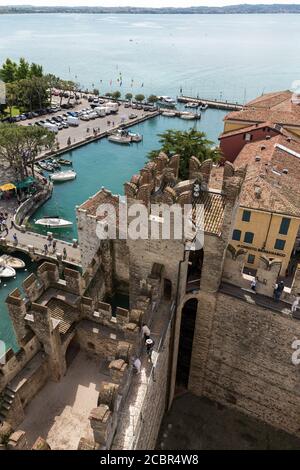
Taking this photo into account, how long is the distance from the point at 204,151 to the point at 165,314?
73.5ft

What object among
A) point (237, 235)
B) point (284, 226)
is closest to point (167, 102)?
point (237, 235)

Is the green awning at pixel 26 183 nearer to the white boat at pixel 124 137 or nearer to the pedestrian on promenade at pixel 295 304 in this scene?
the white boat at pixel 124 137

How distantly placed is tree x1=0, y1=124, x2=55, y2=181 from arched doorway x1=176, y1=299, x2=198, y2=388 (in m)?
36.7

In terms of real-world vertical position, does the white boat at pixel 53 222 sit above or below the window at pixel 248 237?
below

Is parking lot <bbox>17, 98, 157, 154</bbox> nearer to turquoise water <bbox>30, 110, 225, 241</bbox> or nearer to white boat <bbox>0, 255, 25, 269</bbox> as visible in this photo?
turquoise water <bbox>30, 110, 225, 241</bbox>

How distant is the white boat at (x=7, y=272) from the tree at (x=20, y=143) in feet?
60.9

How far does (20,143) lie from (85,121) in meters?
38.1

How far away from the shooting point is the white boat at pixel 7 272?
113 feet

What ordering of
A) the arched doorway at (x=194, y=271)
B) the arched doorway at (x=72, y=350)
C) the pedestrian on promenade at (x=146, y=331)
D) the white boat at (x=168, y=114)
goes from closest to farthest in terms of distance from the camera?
the pedestrian on promenade at (x=146, y=331)
the arched doorway at (x=194, y=271)
the arched doorway at (x=72, y=350)
the white boat at (x=168, y=114)

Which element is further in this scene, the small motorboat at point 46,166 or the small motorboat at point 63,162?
the small motorboat at point 63,162

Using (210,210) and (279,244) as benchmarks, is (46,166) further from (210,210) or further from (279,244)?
(210,210)

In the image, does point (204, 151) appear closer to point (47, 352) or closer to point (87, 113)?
point (47, 352)

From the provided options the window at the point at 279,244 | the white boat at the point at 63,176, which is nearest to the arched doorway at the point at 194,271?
the window at the point at 279,244

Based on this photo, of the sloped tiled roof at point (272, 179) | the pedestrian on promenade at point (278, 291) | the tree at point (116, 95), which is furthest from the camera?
the tree at point (116, 95)
